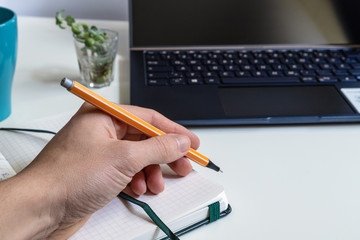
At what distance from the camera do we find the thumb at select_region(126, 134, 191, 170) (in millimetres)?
465

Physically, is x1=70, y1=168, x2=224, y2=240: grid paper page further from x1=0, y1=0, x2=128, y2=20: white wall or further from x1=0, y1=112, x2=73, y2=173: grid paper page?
x1=0, y1=0, x2=128, y2=20: white wall

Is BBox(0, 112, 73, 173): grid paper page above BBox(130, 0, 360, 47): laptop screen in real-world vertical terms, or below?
below

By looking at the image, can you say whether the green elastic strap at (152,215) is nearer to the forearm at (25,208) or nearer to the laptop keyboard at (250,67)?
the forearm at (25,208)

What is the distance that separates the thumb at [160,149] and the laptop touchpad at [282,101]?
0.18 metres

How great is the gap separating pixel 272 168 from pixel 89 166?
272 mm

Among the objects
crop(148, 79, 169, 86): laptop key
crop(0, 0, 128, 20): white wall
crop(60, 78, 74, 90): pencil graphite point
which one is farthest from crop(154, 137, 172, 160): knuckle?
crop(0, 0, 128, 20): white wall

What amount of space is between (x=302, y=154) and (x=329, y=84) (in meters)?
0.19

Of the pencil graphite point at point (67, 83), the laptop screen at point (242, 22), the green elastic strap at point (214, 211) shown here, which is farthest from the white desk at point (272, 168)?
the pencil graphite point at point (67, 83)

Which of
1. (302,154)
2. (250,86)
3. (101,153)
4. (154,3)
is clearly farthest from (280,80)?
(101,153)

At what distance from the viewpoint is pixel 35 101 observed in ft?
2.33

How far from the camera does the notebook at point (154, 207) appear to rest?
1.48 feet

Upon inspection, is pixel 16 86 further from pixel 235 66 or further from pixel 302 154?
pixel 302 154

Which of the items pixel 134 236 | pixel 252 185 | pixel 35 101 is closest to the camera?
pixel 134 236

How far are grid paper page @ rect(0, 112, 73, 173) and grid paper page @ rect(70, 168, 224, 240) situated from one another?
14 cm
